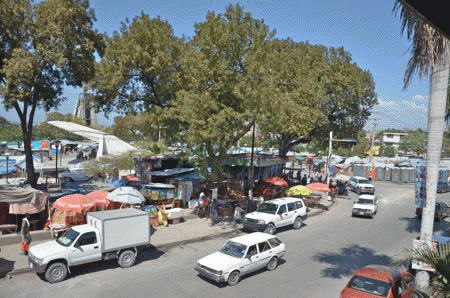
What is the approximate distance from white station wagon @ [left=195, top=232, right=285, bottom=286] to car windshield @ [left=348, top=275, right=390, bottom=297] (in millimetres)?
3799

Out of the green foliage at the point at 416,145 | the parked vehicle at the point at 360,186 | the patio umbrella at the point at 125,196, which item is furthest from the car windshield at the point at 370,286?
the green foliage at the point at 416,145

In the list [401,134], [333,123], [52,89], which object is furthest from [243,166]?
[401,134]

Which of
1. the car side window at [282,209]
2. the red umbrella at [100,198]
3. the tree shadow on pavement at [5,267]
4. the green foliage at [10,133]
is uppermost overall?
the green foliage at [10,133]

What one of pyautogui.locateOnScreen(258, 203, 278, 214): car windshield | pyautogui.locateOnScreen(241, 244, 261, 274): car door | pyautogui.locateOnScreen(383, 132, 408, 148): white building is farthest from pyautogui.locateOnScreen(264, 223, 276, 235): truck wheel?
pyautogui.locateOnScreen(383, 132, 408, 148): white building

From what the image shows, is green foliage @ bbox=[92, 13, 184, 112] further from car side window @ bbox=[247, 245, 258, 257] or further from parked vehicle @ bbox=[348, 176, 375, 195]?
parked vehicle @ bbox=[348, 176, 375, 195]

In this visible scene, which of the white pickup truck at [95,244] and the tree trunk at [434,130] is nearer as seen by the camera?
the tree trunk at [434,130]

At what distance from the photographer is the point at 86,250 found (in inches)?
510

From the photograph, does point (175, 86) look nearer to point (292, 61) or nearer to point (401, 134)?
point (292, 61)

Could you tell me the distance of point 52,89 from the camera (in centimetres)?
2023

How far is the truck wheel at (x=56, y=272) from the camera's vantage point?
12135mm

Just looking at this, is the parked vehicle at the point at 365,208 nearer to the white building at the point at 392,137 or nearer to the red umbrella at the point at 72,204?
the red umbrella at the point at 72,204

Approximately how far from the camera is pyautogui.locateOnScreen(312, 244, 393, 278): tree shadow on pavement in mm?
14078

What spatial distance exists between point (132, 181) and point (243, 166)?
32.1 ft

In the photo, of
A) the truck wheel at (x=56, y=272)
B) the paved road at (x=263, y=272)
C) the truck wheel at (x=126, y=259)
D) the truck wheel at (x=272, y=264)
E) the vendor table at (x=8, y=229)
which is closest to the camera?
the paved road at (x=263, y=272)
